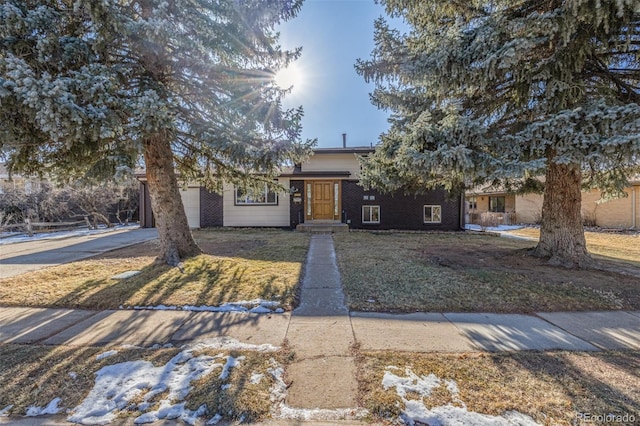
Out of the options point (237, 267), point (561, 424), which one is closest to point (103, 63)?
point (237, 267)

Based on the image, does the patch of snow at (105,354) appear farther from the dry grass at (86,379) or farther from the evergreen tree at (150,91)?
the evergreen tree at (150,91)

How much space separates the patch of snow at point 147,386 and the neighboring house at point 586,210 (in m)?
13.9

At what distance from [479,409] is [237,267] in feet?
17.0

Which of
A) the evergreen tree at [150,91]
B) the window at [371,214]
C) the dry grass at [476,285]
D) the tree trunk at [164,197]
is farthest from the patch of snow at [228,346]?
the window at [371,214]

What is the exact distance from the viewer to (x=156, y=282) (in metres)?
5.13

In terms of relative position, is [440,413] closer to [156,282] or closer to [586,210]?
[156,282]

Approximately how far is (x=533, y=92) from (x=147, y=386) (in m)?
7.51

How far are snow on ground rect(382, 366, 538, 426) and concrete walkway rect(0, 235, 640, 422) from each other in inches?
16.7

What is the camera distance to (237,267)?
6.22 metres

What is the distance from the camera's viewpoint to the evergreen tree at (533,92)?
14.7 feet

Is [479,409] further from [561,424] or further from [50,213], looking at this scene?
[50,213]

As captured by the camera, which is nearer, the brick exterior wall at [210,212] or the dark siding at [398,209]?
the dark siding at [398,209]

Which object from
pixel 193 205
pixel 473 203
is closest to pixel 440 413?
pixel 193 205

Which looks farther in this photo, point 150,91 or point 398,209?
point 398,209
